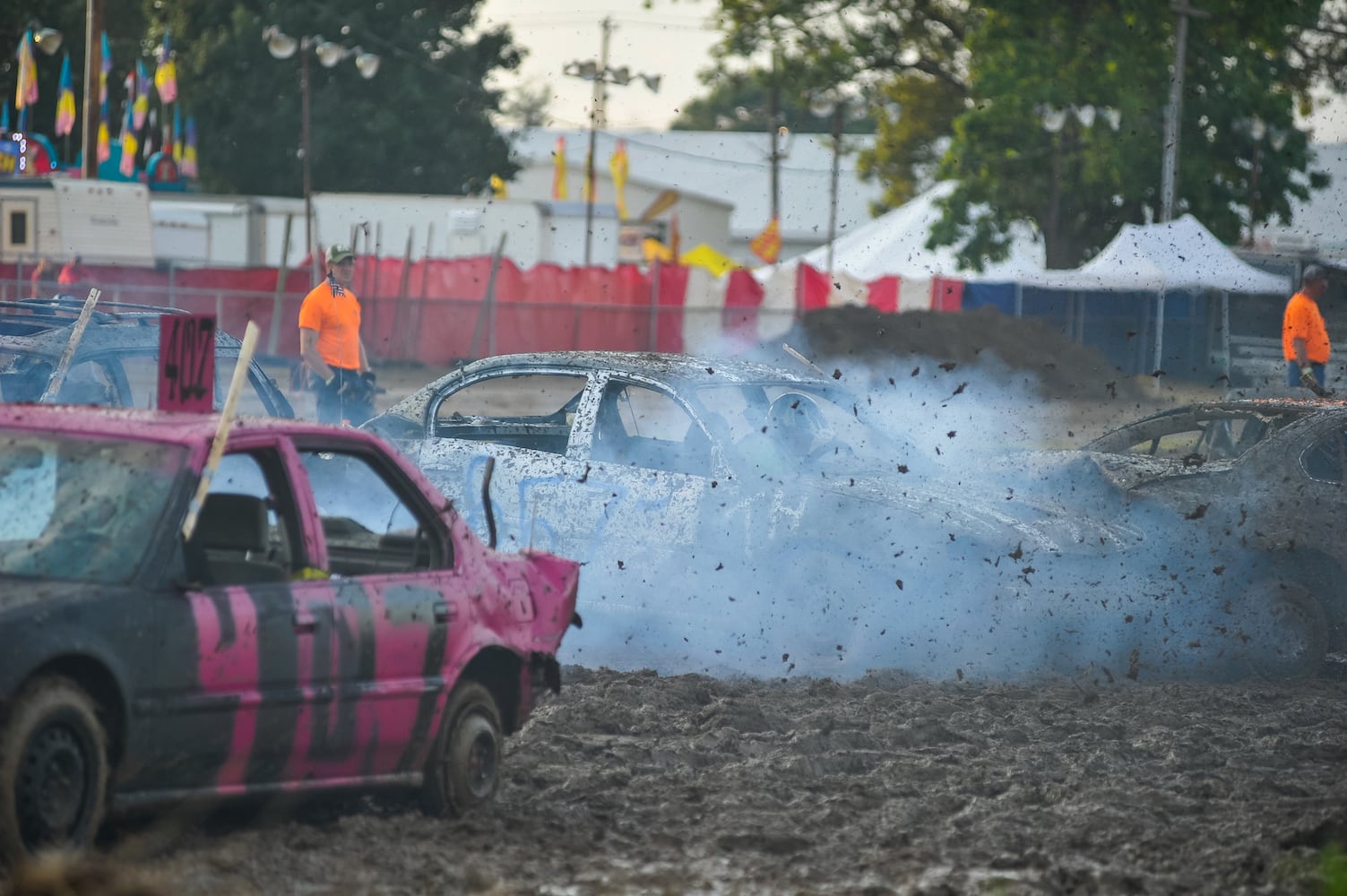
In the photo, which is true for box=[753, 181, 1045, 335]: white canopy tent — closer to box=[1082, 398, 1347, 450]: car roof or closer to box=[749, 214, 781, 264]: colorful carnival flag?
box=[749, 214, 781, 264]: colorful carnival flag

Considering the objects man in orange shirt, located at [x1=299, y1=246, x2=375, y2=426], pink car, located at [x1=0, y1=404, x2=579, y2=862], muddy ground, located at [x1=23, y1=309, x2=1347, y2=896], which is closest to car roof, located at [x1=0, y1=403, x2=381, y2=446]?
pink car, located at [x1=0, y1=404, x2=579, y2=862]

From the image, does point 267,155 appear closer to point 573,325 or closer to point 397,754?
point 573,325

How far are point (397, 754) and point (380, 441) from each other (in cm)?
103

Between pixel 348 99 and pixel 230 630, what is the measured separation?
49990 mm

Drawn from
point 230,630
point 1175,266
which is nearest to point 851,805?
point 230,630

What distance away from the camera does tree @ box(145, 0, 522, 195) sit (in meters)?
51.8

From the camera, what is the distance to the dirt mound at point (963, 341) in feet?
99.8

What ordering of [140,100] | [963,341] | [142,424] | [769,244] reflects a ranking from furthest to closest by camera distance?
1. [769,244]
2. [140,100]
3. [963,341]
4. [142,424]

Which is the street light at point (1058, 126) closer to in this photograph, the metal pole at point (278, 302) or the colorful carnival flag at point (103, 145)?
the metal pole at point (278, 302)

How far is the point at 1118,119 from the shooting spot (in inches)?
1428

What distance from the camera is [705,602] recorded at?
8.71m

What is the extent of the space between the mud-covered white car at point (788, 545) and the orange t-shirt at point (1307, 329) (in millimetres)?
6623

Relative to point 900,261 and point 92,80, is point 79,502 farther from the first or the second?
point 900,261

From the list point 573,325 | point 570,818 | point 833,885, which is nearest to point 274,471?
point 570,818
